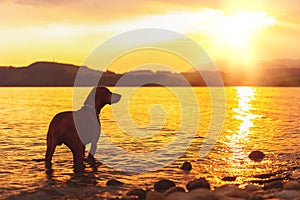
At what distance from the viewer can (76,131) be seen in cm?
1504

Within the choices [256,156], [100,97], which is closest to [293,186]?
[256,156]

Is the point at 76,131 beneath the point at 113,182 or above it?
above

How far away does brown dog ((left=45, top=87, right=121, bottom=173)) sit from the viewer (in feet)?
48.7

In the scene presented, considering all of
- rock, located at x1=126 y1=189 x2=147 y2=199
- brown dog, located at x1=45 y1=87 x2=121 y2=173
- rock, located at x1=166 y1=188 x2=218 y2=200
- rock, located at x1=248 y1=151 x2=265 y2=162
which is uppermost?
brown dog, located at x1=45 y1=87 x2=121 y2=173

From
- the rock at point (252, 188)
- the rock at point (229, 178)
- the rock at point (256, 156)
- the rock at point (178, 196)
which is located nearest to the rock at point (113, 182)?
the rock at point (178, 196)

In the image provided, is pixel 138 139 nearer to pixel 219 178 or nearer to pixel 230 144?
pixel 230 144

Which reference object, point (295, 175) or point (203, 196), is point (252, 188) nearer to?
point (203, 196)

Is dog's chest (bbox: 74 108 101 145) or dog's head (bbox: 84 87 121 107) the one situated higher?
dog's head (bbox: 84 87 121 107)

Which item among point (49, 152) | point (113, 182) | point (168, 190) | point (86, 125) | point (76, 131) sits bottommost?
point (113, 182)

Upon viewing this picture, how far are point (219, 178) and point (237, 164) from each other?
9.81 ft

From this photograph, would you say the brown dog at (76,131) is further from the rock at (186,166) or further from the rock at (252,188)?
the rock at (252,188)

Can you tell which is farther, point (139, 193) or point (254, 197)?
point (139, 193)

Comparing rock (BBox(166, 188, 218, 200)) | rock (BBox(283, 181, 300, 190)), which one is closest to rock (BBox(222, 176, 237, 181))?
rock (BBox(283, 181, 300, 190))

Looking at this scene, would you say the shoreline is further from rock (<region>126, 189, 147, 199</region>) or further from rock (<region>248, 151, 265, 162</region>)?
rock (<region>248, 151, 265, 162</region>)
